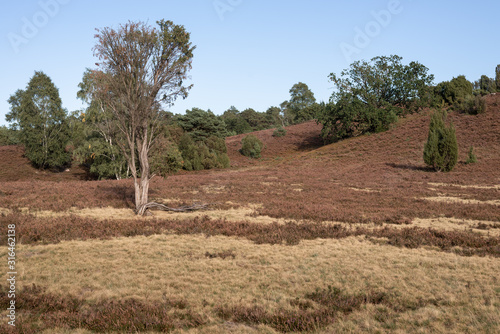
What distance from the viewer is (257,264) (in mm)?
8297

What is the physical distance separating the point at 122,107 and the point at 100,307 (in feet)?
33.8

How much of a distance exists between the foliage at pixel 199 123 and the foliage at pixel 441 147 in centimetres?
3164

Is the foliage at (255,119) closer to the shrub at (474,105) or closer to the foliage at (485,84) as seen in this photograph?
the foliage at (485,84)

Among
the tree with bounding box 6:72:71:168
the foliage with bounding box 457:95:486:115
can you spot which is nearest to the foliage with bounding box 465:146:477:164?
the foliage with bounding box 457:95:486:115

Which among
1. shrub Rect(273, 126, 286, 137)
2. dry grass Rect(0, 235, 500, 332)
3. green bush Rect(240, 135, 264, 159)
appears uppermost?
shrub Rect(273, 126, 286, 137)

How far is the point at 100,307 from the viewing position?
225 inches

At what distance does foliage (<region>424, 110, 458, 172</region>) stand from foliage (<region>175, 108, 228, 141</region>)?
31.6m

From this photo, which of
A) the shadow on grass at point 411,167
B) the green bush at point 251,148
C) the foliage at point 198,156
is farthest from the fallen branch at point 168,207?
the green bush at point 251,148

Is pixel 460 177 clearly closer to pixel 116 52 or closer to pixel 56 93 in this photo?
pixel 116 52

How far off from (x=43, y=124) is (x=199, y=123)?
Result: 21471mm

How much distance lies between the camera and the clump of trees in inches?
2244

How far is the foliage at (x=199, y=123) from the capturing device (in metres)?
54.1

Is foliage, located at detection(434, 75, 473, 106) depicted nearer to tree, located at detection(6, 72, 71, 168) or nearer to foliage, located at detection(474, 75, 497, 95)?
foliage, located at detection(474, 75, 497, 95)

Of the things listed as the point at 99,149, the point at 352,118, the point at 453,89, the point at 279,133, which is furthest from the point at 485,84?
the point at 99,149
